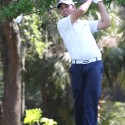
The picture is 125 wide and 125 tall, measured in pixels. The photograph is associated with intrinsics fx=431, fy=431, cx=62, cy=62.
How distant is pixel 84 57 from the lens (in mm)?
4246

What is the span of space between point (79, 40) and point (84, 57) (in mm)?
176

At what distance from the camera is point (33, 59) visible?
1534cm

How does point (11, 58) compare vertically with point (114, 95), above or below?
above

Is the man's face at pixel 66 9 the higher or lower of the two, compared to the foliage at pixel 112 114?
higher

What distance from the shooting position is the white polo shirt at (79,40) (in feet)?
13.9

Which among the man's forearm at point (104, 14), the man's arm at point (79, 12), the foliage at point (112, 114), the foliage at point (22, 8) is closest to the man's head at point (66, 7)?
the man's arm at point (79, 12)

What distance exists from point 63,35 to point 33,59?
10.9 meters

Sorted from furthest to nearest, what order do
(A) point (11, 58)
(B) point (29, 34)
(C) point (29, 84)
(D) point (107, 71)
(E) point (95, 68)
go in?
(C) point (29, 84) < (D) point (107, 71) < (B) point (29, 34) < (A) point (11, 58) < (E) point (95, 68)

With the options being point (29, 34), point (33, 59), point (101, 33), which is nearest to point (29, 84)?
point (33, 59)

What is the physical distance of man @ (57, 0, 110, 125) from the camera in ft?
13.8

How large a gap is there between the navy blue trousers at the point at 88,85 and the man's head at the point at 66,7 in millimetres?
539

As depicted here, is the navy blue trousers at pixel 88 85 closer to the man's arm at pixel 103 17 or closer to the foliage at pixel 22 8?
the man's arm at pixel 103 17

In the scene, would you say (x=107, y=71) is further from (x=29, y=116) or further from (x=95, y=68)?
(x=95, y=68)

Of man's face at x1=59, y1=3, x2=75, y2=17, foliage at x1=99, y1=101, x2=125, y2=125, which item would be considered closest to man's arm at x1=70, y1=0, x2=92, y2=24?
man's face at x1=59, y1=3, x2=75, y2=17
